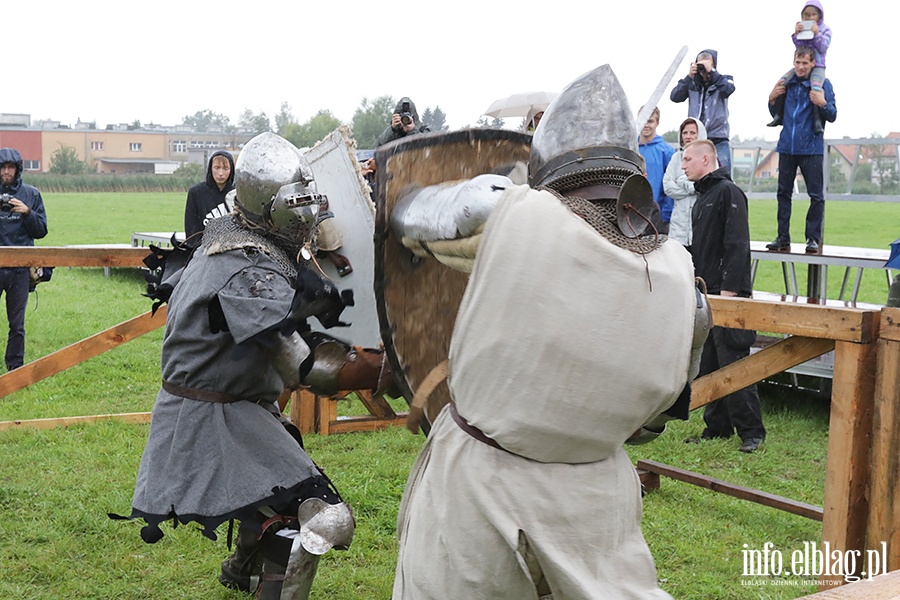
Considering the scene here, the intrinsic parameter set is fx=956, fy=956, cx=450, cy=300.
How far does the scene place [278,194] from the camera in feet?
10.3

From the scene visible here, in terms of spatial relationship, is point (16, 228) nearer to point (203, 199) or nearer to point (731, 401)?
point (203, 199)

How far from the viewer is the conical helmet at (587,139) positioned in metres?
1.95

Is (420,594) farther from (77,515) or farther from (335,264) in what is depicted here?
(77,515)

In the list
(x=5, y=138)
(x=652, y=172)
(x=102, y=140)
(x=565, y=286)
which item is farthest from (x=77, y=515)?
(x=102, y=140)

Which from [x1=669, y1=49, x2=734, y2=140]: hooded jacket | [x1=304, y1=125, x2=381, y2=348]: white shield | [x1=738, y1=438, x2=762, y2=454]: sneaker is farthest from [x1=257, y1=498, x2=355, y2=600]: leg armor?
[x1=669, y1=49, x2=734, y2=140]: hooded jacket

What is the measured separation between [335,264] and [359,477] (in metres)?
2.25

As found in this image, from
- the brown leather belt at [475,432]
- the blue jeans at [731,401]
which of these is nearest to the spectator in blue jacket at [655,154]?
the blue jeans at [731,401]

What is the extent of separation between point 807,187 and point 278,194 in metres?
5.00

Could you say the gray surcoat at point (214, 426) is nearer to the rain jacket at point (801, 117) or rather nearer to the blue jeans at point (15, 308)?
the rain jacket at point (801, 117)

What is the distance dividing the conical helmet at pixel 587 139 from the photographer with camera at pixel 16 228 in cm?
667

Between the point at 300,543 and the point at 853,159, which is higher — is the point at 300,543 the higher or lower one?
the lower one

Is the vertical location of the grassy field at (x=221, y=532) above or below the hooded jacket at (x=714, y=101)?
below

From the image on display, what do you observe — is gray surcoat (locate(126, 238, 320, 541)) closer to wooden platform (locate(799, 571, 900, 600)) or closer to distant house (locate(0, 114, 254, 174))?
wooden platform (locate(799, 571, 900, 600))

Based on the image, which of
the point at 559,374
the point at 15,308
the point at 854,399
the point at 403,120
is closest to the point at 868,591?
the point at 559,374
